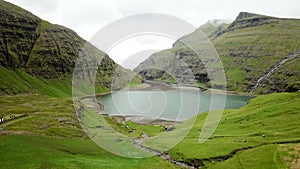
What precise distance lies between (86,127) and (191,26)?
78523mm

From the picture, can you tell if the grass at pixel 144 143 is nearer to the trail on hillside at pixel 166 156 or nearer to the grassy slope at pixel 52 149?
the grassy slope at pixel 52 149

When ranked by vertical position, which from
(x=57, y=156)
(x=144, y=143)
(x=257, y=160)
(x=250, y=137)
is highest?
(x=57, y=156)

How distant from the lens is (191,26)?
37.0 metres

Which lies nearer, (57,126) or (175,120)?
(57,126)

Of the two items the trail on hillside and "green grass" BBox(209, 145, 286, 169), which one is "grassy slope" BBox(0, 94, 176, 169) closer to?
the trail on hillside

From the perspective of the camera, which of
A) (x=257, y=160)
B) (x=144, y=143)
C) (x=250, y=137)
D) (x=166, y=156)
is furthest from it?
(x=144, y=143)

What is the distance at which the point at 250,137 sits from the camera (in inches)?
3597

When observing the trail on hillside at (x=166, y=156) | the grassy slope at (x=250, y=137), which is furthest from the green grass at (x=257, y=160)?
the trail on hillside at (x=166, y=156)

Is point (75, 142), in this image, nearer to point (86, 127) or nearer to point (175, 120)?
point (86, 127)

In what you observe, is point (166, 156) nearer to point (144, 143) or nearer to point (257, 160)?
point (144, 143)

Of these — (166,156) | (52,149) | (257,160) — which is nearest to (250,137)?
(257,160)

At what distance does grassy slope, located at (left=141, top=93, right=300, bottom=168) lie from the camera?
74.7 m

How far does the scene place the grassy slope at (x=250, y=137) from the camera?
245 feet

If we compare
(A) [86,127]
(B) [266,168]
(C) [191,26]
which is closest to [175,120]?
(A) [86,127]
